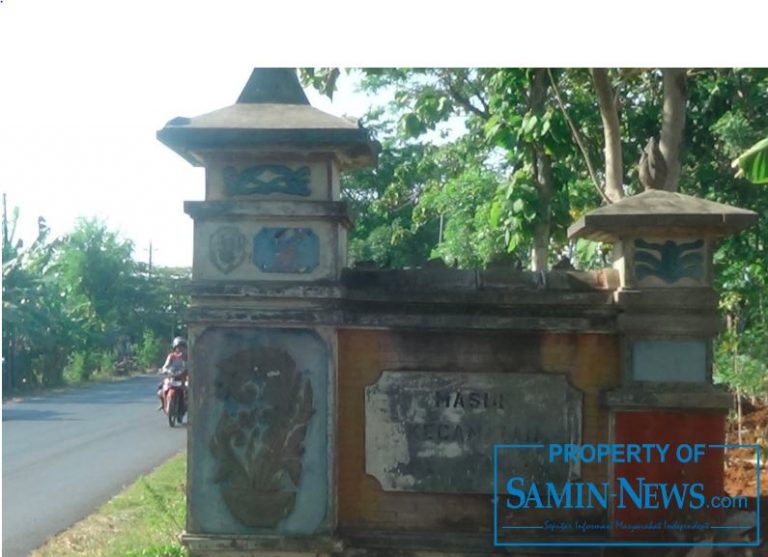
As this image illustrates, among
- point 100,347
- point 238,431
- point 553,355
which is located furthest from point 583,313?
point 100,347

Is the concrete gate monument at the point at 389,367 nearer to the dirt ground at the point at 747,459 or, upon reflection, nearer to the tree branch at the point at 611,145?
the dirt ground at the point at 747,459

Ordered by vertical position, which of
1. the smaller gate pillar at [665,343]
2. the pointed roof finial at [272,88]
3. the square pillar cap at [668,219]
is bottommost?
the smaller gate pillar at [665,343]

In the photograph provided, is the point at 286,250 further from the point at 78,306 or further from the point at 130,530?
the point at 78,306

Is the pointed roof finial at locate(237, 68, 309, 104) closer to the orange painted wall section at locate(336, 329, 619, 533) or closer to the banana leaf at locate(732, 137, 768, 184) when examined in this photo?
the orange painted wall section at locate(336, 329, 619, 533)

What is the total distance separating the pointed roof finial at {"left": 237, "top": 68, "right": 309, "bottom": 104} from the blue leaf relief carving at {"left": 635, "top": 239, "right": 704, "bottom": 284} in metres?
1.79

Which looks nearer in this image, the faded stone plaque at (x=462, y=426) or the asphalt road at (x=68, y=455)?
Answer: the faded stone plaque at (x=462, y=426)

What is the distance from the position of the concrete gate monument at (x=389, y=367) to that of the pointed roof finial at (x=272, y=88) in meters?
0.18

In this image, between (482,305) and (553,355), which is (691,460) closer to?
(553,355)

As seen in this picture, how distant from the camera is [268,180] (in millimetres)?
4672

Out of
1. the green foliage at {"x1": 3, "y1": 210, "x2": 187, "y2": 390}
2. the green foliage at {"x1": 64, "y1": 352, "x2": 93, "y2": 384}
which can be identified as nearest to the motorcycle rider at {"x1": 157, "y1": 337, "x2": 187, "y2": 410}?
the green foliage at {"x1": 3, "y1": 210, "x2": 187, "y2": 390}

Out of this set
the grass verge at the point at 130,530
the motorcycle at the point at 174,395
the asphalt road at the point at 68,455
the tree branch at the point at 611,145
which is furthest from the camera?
the motorcycle at the point at 174,395

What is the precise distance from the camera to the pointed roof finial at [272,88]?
4.88m

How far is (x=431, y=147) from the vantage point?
14.2m

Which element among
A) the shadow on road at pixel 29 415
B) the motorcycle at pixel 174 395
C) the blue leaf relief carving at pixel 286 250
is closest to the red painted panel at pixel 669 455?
the blue leaf relief carving at pixel 286 250
